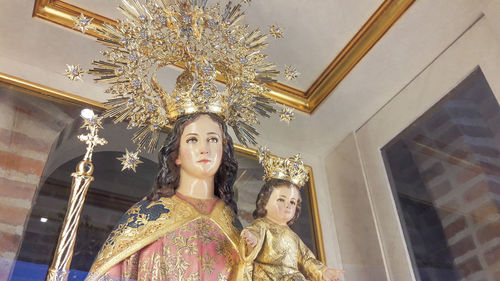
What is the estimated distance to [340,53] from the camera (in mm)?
2201

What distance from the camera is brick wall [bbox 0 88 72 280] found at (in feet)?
5.62

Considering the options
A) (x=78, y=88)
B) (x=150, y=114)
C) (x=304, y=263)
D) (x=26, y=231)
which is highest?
(x=78, y=88)

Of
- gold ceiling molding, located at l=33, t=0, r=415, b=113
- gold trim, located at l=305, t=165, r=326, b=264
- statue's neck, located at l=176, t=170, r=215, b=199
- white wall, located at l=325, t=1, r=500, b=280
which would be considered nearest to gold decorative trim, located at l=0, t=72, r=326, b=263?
gold trim, located at l=305, t=165, r=326, b=264

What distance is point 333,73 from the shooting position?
89.2 inches

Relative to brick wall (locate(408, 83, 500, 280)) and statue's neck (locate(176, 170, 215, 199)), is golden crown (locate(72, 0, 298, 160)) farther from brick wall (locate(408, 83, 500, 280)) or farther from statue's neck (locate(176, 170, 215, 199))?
brick wall (locate(408, 83, 500, 280))

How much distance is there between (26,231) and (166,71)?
0.91 m

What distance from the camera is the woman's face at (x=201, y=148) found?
1.54 meters

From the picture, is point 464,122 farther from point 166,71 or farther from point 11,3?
point 11,3

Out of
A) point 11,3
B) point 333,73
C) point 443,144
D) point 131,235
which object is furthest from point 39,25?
point 443,144

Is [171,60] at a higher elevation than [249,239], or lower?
higher

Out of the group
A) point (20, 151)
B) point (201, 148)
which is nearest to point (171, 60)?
point (201, 148)

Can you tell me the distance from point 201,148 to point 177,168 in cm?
16

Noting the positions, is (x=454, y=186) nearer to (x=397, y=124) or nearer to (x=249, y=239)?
(x=397, y=124)

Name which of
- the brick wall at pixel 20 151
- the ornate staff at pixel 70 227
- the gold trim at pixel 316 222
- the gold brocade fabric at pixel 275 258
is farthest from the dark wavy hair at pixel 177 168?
the gold trim at pixel 316 222
